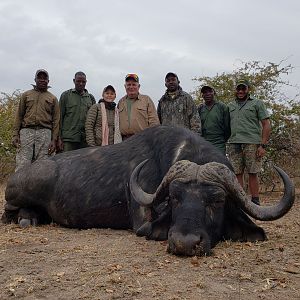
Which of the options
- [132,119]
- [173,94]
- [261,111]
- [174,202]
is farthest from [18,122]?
[174,202]

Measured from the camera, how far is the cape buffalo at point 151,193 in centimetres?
433

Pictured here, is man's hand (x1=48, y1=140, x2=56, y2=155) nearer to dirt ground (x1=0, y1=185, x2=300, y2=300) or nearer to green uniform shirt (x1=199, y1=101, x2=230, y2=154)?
green uniform shirt (x1=199, y1=101, x2=230, y2=154)

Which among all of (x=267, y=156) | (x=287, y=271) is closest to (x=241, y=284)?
(x=287, y=271)

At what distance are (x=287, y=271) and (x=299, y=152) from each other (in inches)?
341

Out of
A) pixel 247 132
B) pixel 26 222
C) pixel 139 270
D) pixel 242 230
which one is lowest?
pixel 26 222

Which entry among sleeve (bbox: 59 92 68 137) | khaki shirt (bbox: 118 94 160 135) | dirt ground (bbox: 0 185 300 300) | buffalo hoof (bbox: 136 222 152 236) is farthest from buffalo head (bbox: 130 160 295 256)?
sleeve (bbox: 59 92 68 137)

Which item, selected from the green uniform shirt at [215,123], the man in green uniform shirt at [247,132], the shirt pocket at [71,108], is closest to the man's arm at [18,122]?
the shirt pocket at [71,108]

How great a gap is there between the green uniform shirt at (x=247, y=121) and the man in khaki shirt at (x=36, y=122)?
9.63 ft

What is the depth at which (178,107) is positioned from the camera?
7676 mm

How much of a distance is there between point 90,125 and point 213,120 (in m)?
2.04

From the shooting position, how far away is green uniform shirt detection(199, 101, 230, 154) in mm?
7938

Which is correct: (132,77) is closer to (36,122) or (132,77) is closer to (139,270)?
(36,122)

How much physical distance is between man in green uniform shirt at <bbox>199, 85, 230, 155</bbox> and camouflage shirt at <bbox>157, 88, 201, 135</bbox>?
0.32 metres

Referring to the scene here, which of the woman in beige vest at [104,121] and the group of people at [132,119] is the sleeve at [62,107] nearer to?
the group of people at [132,119]
